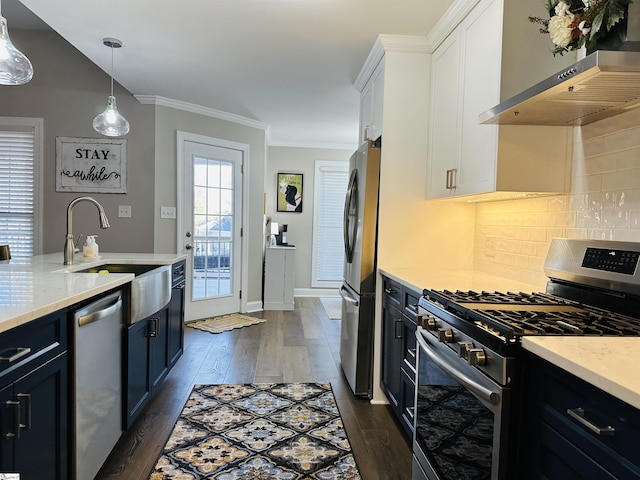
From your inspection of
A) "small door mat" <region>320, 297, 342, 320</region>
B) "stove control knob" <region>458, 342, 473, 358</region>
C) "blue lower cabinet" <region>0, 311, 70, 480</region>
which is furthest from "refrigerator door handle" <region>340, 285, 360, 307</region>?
"small door mat" <region>320, 297, 342, 320</region>

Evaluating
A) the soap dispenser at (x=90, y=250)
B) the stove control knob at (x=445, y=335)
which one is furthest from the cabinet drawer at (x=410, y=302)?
the soap dispenser at (x=90, y=250)

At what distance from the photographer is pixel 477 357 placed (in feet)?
4.04

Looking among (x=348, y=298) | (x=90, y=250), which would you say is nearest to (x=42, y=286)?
(x=90, y=250)

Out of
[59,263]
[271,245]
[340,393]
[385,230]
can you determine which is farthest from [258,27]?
[271,245]

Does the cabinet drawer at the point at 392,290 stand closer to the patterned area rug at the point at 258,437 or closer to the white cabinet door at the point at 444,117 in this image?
the white cabinet door at the point at 444,117

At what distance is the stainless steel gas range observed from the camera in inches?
45.0

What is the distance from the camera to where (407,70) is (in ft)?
9.23

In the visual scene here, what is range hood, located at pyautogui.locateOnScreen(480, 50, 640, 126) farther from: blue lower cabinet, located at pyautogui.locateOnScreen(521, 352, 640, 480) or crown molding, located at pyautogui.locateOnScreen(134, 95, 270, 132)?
crown molding, located at pyautogui.locateOnScreen(134, 95, 270, 132)

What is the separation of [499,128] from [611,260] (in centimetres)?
72

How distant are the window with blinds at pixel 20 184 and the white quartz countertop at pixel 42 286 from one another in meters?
2.15

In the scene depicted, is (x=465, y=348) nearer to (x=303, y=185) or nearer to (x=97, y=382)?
(x=97, y=382)

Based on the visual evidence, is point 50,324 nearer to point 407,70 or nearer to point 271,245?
point 407,70

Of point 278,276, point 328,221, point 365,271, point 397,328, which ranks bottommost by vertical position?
point 278,276

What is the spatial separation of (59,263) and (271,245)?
376 cm
